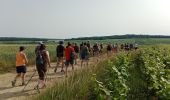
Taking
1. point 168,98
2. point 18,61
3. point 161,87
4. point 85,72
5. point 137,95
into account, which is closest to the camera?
point 168,98

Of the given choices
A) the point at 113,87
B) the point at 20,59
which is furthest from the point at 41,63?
the point at 113,87

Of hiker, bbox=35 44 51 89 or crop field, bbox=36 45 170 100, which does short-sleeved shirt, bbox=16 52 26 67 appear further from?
crop field, bbox=36 45 170 100

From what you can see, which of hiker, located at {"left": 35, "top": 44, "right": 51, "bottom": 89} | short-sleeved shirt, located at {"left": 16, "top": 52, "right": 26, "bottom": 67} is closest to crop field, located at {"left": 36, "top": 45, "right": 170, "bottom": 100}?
hiker, located at {"left": 35, "top": 44, "right": 51, "bottom": 89}

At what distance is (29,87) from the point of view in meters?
20.2

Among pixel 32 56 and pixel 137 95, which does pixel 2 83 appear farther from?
pixel 32 56

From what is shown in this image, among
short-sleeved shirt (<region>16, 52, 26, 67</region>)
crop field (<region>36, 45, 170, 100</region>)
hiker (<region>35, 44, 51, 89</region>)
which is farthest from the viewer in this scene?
short-sleeved shirt (<region>16, 52, 26, 67</region>)

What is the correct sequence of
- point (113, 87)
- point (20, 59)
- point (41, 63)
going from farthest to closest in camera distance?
point (20, 59), point (41, 63), point (113, 87)

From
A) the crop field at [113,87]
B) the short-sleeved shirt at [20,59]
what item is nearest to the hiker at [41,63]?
the short-sleeved shirt at [20,59]

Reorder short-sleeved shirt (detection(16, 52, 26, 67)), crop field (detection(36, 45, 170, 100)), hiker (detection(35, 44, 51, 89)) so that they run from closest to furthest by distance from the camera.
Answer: crop field (detection(36, 45, 170, 100)) → hiker (detection(35, 44, 51, 89)) → short-sleeved shirt (detection(16, 52, 26, 67))

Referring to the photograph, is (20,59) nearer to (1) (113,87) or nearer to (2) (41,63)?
(2) (41,63)

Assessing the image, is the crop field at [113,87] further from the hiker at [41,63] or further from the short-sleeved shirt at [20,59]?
the short-sleeved shirt at [20,59]

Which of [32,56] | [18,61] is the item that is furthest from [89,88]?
[32,56]

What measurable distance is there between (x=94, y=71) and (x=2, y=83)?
6.52m

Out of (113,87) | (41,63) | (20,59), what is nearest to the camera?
(113,87)
